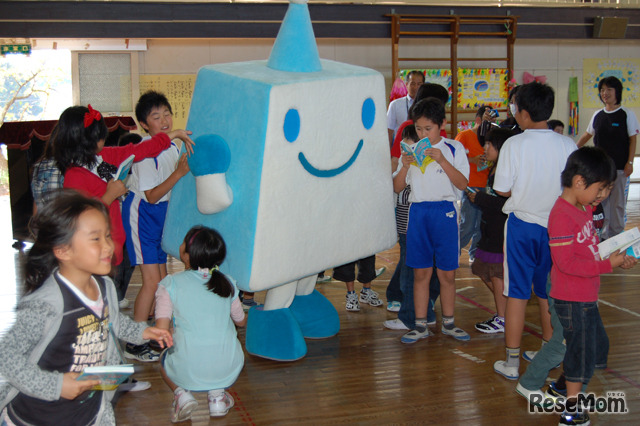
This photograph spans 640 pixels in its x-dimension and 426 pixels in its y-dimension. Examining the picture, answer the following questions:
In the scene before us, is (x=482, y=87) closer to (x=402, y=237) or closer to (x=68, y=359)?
(x=402, y=237)

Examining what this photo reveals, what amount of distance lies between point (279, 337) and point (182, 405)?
84cm

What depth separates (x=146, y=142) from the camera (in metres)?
3.29

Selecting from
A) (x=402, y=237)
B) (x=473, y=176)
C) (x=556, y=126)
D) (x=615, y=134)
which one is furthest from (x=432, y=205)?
(x=615, y=134)

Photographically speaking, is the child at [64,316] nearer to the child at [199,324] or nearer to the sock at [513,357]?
the child at [199,324]

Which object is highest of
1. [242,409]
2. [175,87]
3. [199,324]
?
[175,87]

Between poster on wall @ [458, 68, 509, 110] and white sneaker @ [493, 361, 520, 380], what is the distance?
5.68m

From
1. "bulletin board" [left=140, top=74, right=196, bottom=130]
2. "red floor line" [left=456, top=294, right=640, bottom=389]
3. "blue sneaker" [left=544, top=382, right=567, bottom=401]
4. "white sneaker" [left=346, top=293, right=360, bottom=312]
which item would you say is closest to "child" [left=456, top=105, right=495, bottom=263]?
"red floor line" [left=456, top=294, right=640, bottom=389]

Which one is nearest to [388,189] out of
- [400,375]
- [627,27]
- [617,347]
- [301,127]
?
[301,127]

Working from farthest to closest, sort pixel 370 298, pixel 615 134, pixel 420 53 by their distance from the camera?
pixel 420 53
pixel 615 134
pixel 370 298

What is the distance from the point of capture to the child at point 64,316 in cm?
171

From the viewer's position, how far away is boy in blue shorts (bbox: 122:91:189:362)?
11.6ft

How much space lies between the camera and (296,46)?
311 cm

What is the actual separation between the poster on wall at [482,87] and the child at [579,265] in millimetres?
5972

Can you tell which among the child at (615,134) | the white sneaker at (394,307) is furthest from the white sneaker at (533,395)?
the child at (615,134)
